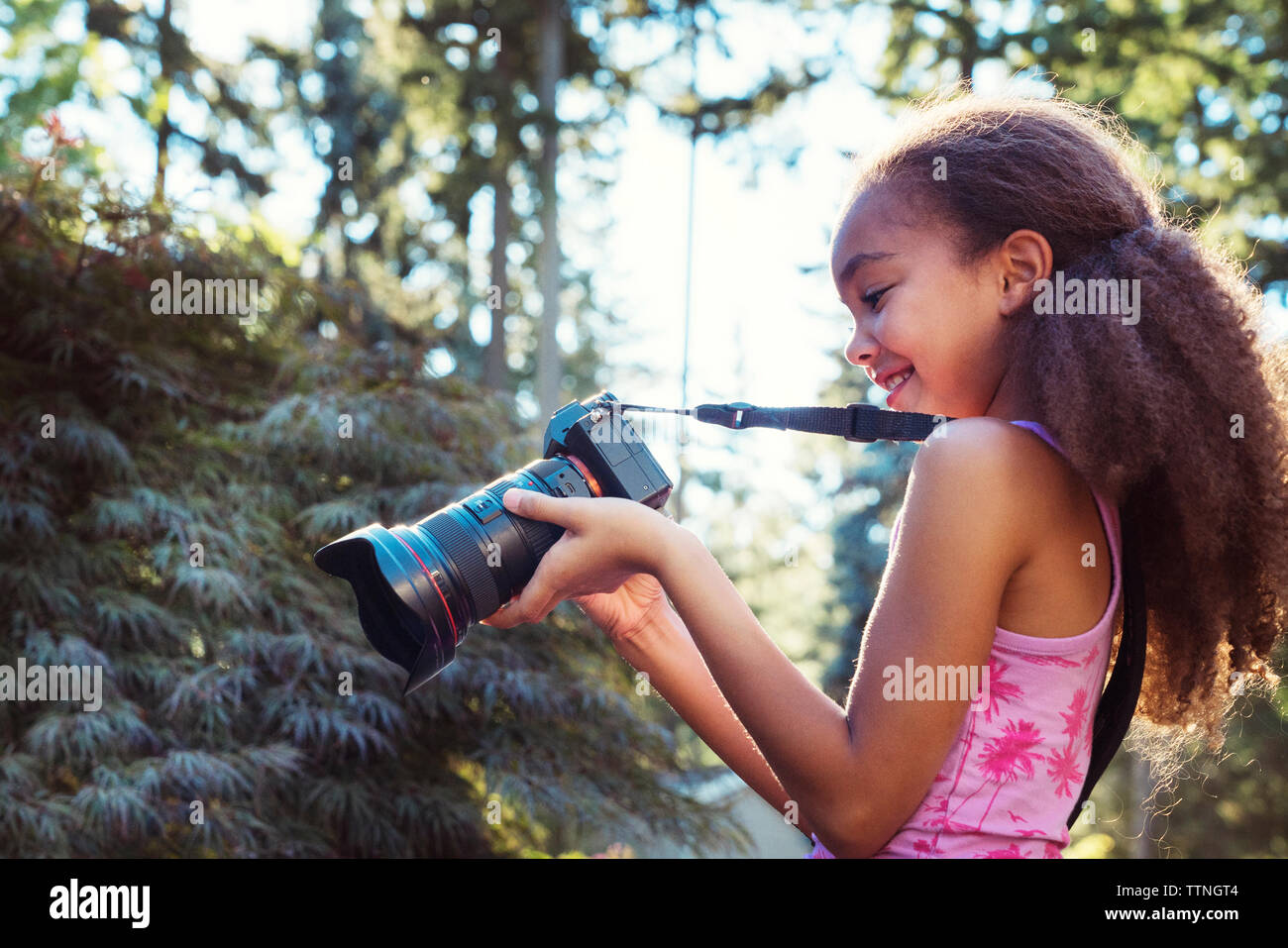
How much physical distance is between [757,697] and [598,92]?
10746 millimetres

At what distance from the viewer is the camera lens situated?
48.3 inches

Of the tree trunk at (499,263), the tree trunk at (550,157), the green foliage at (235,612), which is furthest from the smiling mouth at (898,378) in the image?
the tree trunk at (499,263)

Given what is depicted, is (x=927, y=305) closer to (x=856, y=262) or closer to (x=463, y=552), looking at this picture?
(x=856, y=262)

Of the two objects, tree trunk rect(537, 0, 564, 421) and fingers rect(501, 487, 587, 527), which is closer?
fingers rect(501, 487, 587, 527)

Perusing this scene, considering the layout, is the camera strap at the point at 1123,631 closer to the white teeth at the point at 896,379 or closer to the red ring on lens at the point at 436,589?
the white teeth at the point at 896,379

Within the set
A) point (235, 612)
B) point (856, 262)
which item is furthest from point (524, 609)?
point (235, 612)

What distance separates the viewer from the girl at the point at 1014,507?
985mm

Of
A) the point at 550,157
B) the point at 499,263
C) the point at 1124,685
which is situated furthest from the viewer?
the point at 499,263

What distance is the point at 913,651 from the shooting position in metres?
0.97

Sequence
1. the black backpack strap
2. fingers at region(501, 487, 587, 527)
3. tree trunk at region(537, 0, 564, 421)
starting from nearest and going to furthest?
the black backpack strap
fingers at region(501, 487, 587, 527)
tree trunk at region(537, 0, 564, 421)

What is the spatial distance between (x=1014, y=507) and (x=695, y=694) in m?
0.53

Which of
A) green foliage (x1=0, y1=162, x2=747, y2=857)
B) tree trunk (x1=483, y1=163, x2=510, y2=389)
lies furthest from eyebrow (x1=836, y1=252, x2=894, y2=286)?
tree trunk (x1=483, y1=163, x2=510, y2=389)

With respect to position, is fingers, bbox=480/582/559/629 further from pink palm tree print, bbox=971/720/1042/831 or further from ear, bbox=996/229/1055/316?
ear, bbox=996/229/1055/316
